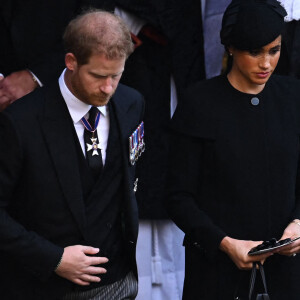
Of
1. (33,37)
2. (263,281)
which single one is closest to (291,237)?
(263,281)

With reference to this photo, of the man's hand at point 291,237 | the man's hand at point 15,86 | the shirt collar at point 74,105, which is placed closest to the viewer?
the shirt collar at point 74,105

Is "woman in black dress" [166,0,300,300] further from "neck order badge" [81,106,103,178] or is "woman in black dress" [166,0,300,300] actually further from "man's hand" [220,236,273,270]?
"neck order badge" [81,106,103,178]

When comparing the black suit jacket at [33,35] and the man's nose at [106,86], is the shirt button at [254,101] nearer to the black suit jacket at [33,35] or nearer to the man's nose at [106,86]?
the man's nose at [106,86]

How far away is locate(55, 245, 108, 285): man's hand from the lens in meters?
2.97

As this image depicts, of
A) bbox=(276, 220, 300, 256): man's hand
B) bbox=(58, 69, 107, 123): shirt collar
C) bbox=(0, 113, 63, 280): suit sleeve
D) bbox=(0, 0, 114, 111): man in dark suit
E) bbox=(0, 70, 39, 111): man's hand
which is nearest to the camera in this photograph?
bbox=(0, 113, 63, 280): suit sleeve

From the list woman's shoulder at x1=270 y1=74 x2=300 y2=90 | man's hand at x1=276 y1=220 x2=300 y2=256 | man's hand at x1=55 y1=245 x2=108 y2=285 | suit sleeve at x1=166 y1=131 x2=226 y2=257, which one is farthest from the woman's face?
man's hand at x1=55 y1=245 x2=108 y2=285

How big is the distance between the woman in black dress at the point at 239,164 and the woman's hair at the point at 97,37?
1.55 feet

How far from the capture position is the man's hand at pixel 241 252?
10.2 ft

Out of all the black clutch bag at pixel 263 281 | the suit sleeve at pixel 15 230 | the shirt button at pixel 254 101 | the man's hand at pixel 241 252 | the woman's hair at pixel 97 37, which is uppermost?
the woman's hair at pixel 97 37

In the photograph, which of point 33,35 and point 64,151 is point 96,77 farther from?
point 33,35

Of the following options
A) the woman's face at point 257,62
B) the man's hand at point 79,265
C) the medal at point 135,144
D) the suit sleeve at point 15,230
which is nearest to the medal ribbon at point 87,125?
the medal at point 135,144

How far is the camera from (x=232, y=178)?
10.6 feet

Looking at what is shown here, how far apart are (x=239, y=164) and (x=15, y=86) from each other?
1.04 m

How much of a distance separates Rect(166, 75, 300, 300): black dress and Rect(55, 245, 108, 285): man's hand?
16.9 inches
